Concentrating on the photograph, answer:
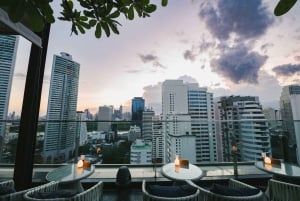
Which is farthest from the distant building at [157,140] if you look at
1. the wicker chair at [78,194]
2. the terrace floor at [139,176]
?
the wicker chair at [78,194]

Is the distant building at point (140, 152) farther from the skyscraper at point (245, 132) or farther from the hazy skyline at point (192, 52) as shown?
the skyscraper at point (245, 132)

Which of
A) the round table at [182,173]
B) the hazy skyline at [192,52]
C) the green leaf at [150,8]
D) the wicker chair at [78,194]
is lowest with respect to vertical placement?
the wicker chair at [78,194]

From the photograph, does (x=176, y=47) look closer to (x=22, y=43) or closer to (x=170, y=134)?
(x=170, y=134)

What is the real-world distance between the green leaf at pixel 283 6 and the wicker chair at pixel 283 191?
10.3 feet

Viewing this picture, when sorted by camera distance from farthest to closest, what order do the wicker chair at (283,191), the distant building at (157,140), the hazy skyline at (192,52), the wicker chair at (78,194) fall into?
the hazy skyline at (192,52)
the distant building at (157,140)
the wicker chair at (283,191)
the wicker chair at (78,194)

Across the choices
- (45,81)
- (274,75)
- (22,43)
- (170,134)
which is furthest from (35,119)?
(274,75)

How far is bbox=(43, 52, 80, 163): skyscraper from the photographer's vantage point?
4473mm

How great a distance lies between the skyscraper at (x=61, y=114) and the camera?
14.7ft

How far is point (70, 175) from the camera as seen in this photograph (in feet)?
11.1

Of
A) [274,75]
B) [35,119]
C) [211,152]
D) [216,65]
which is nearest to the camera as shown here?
[35,119]

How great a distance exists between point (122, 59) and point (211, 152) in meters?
4.79

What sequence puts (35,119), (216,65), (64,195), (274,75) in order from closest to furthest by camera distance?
1. (64,195)
2. (35,119)
3. (274,75)
4. (216,65)

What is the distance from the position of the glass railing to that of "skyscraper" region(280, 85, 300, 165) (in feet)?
0.08

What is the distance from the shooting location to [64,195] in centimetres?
237
